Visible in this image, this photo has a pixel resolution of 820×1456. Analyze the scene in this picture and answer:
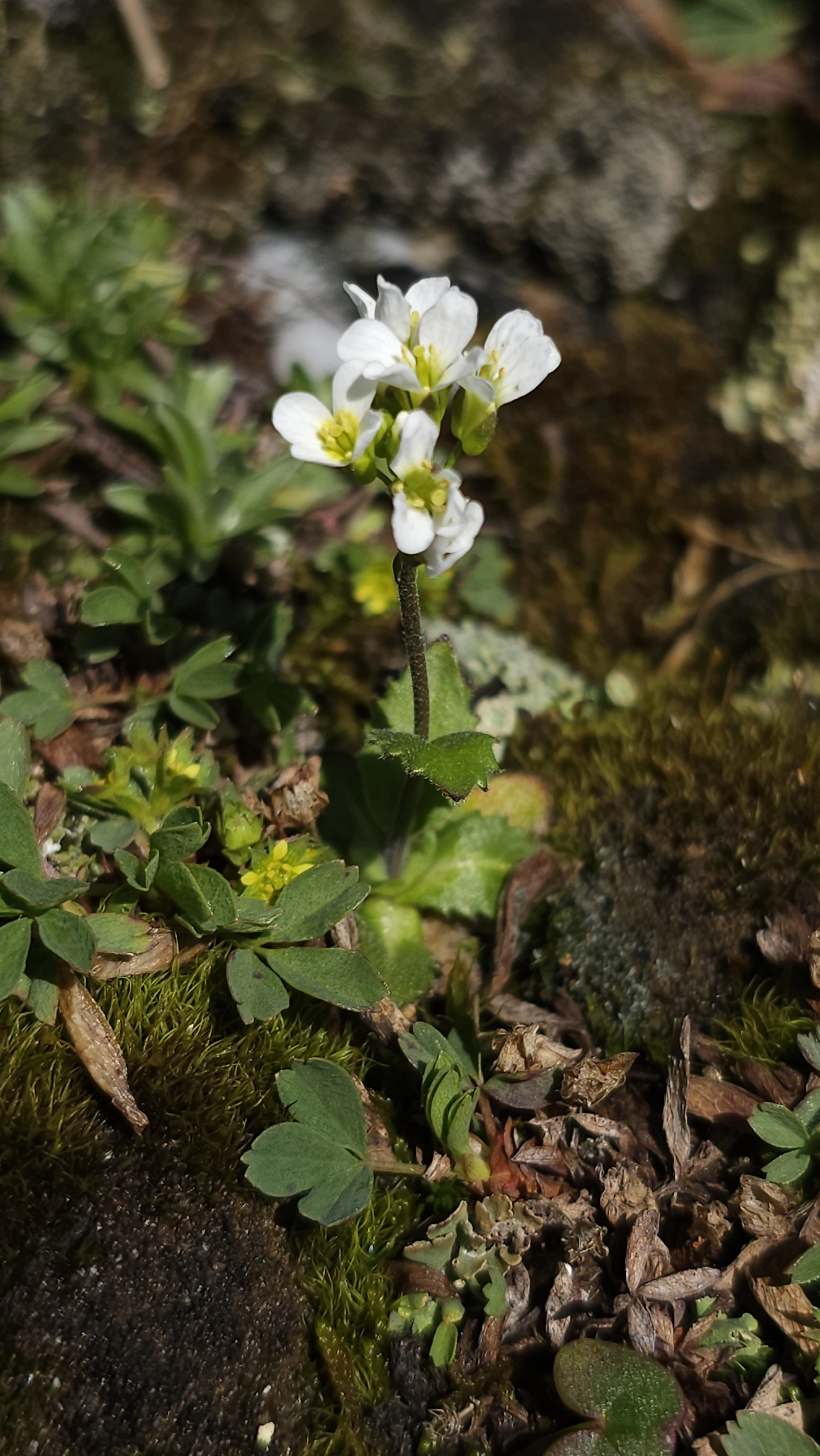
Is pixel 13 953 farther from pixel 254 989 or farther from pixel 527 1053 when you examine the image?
pixel 527 1053

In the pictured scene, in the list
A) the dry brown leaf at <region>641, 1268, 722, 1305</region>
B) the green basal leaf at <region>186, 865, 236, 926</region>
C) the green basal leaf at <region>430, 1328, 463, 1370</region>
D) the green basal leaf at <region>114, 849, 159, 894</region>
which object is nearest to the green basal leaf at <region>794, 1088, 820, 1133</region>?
the dry brown leaf at <region>641, 1268, 722, 1305</region>

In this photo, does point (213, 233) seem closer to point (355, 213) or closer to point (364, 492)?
point (355, 213)

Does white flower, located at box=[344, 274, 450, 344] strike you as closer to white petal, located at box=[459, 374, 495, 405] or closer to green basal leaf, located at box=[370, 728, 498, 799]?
white petal, located at box=[459, 374, 495, 405]

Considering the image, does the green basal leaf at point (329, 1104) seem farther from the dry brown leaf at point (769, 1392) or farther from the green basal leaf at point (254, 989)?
the dry brown leaf at point (769, 1392)

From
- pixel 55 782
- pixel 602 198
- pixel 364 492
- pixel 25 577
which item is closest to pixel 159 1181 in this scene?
pixel 55 782

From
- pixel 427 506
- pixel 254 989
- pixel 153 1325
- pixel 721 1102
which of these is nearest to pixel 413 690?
pixel 427 506

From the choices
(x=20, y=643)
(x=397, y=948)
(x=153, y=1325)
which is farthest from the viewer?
(x=20, y=643)

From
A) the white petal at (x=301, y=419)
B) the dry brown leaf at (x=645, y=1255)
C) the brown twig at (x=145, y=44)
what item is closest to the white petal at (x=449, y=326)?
the white petal at (x=301, y=419)
